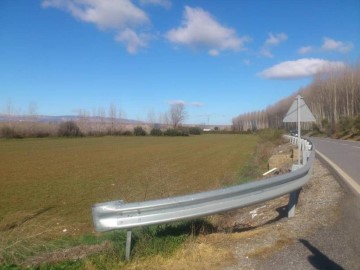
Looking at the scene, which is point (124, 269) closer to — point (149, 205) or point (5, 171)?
point (149, 205)

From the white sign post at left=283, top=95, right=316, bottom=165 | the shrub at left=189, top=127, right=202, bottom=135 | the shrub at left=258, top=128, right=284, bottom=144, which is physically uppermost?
the white sign post at left=283, top=95, right=316, bottom=165

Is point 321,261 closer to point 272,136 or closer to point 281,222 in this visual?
point 281,222

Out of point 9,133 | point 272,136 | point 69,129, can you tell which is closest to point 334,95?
point 272,136

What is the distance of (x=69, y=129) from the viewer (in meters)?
99.0

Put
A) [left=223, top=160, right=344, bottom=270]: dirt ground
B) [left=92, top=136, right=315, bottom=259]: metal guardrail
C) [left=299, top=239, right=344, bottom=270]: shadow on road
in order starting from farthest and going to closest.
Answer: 1. [left=223, top=160, right=344, bottom=270]: dirt ground
2. [left=92, top=136, right=315, bottom=259]: metal guardrail
3. [left=299, top=239, right=344, bottom=270]: shadow on road

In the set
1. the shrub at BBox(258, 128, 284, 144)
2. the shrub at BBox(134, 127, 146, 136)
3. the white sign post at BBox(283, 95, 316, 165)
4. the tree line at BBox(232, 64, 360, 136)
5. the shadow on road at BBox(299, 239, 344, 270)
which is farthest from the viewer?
the shrub at BBox(134, 127, 146, 136)

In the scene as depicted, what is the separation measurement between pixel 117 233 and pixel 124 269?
1975 mm

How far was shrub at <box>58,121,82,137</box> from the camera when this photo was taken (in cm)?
9775

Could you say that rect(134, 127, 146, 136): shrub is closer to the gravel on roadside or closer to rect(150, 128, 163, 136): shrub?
rect(150, 128, 163, 136): shrub

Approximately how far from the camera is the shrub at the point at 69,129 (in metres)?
97.8

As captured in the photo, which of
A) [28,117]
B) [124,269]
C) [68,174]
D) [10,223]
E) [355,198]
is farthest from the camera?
[28,117]

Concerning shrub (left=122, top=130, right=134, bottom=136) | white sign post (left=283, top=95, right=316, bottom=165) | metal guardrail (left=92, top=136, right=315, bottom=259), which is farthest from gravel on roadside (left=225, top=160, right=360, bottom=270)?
shrub (left=122, top=130, right=134, bottom=136)

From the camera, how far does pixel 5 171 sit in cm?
2506

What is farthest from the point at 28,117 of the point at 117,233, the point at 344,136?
the point at 117,233
